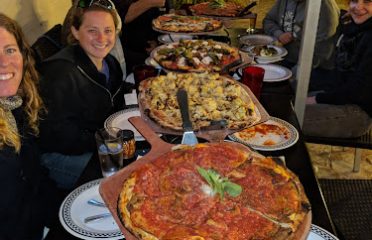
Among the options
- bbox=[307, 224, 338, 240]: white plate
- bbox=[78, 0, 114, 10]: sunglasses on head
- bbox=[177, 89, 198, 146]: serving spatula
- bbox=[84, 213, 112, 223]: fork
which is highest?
bbox=[78, 0, 114, 10]: sunglasses on head

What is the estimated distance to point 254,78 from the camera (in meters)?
1.87

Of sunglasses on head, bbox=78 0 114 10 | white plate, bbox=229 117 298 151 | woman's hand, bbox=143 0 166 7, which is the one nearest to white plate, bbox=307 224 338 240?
white plate, bbox=229 117 298 151

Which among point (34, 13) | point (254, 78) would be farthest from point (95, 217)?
point (34, 13)

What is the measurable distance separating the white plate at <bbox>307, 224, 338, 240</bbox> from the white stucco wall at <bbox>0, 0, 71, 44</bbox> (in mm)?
2190

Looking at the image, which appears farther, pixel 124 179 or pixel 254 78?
pixel 254 78

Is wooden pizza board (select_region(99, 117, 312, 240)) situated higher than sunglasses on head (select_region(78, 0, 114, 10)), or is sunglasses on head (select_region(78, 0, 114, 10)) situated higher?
sunglasses on head (select_region(78, 0, 114, 10))

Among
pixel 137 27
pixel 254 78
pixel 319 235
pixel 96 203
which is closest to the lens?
pixel 319 235

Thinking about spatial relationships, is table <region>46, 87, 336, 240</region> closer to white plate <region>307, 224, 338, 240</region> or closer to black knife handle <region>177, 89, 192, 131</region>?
white plate <region>307, 224, 338, 240</region>

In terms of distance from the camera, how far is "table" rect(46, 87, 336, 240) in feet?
3.86

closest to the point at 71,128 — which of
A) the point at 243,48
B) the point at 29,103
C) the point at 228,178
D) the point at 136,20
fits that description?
the point at 29,103

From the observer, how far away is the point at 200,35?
293 centimetres

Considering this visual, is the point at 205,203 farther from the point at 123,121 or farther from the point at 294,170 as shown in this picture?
the point at 123,121

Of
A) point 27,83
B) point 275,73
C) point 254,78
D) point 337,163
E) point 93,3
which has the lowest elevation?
point 337,163

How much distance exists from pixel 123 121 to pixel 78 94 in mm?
367
